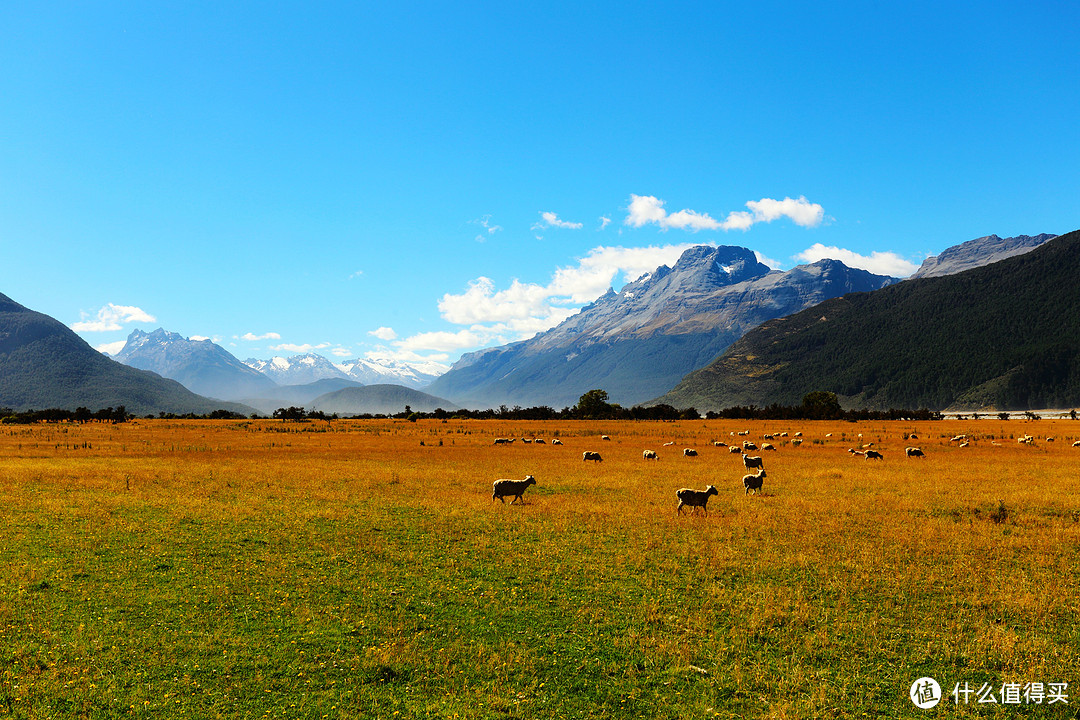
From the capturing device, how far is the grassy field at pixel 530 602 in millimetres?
9750

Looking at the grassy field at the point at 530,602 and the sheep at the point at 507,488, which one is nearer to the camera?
the grassy field at the point at 530,602

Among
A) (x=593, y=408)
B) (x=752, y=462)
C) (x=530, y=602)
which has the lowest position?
(x=530, y=602)

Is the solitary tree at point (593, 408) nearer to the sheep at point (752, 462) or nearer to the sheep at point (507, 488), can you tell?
the sheep at point (752, 462)

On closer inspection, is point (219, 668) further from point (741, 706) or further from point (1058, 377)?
point (1058, 377)

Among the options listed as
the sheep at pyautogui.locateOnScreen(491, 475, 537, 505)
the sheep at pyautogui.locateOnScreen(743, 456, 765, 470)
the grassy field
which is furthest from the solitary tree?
the sheep at pyautogui.locateOnScreen(491, 475, 537, 505)

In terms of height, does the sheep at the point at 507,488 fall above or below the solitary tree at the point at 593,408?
below

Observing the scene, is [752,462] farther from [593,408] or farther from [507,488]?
[593,408]

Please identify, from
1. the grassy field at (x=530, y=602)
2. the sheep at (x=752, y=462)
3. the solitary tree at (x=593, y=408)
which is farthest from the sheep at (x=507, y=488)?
the solitary tree at (x=593, y=408)

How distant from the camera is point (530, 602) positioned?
13891 millimetres

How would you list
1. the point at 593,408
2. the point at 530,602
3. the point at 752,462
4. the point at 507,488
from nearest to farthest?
1. the point at 530,602
2. the point at 507,488
3. the point at 752,462
4. the point at 593,408

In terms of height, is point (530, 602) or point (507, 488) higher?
point (507, 488)

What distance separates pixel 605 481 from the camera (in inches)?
1355

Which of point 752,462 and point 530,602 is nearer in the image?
point 530,602

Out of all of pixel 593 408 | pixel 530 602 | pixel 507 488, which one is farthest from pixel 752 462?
pixel 593 408
